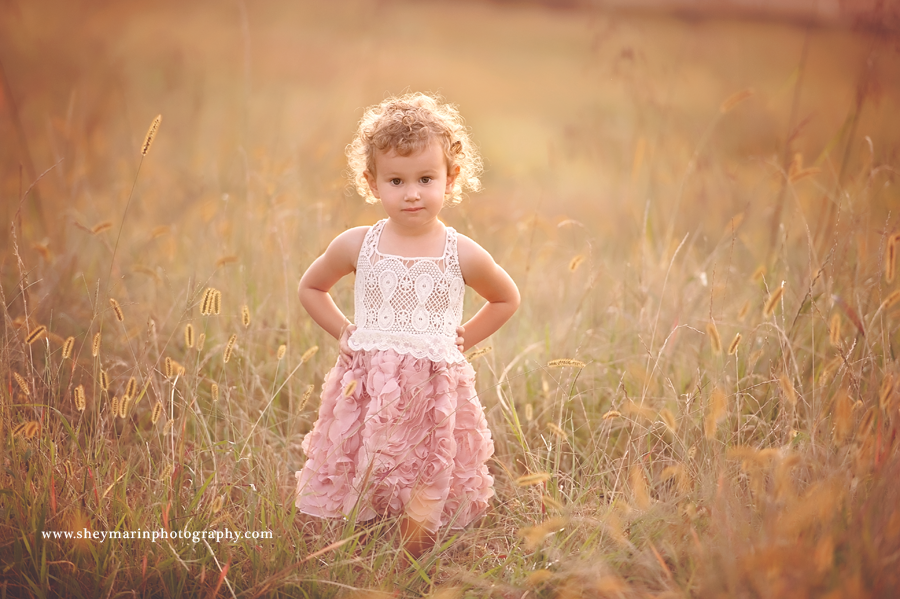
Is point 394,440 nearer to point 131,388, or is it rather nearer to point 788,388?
point 131,388

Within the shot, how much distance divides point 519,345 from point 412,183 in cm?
134

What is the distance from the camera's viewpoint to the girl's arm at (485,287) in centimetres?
205

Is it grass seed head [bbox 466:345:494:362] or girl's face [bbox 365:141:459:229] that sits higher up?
girl's face [bbox 365:141:459:229]

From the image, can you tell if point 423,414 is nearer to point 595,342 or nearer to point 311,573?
point 311,573

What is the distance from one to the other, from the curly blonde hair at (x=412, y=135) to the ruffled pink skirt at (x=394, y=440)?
1.87ft

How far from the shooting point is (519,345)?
123 inches

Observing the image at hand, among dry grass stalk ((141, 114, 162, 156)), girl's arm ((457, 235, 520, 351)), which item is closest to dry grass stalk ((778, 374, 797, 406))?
girl's arm ((457, 235, 520, 351))

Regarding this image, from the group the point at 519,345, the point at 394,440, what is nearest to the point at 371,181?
the point at 394,440

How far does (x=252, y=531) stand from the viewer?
1860 mm

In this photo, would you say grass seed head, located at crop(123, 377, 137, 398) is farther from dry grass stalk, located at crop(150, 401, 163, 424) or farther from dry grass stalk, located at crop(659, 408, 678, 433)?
dry grass stalk, located at crop(659, 408, 678, 433)

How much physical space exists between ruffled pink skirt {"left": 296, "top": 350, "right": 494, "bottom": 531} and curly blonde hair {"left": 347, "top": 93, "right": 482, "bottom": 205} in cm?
57

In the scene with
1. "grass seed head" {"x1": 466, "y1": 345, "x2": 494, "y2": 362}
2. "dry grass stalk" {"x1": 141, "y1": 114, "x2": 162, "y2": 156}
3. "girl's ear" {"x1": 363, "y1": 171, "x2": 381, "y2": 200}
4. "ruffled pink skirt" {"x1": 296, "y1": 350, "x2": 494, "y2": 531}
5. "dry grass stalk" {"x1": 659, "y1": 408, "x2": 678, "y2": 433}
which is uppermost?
A: "dry grass stalk" {"x1": 141, "y1": 114, "x2": 162, "y2": 156}

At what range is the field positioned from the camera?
1744 mm

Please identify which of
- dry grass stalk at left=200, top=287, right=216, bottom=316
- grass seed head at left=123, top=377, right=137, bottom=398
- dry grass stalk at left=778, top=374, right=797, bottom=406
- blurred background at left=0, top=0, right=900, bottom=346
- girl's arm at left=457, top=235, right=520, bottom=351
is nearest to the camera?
dry grass stalk at left=778, top=374, right=797, bottom=406
